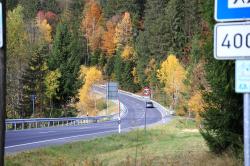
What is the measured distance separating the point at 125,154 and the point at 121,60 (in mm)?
99867

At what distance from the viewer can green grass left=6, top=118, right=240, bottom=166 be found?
1473 centimetres

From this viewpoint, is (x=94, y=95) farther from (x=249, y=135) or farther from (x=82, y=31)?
(x=249, y=135)

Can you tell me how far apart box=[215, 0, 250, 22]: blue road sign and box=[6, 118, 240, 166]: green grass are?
7770 mm

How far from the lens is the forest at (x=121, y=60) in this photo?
47.2 ft

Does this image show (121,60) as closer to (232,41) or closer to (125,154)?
(125,154)

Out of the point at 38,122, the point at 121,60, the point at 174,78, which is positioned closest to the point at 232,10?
the point at 38,122

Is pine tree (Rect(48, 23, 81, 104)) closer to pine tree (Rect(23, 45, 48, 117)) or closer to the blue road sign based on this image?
pine tree (Rect(23, 45, 48, 117))

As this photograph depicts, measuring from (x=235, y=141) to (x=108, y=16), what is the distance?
132 meters

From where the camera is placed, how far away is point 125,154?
72.4 ft

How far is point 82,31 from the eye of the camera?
150000 millimetres

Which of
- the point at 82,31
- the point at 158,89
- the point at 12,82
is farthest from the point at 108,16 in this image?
Answer: the point at 12,82

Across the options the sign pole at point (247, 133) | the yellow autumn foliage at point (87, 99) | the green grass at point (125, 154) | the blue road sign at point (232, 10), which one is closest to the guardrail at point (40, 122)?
the green grass at point (125, 154)

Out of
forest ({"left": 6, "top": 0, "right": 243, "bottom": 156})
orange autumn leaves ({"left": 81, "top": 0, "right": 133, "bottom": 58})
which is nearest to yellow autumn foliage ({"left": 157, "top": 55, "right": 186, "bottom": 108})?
forest ({"left": 6, "top": 0, "right": 243, "bottom": 156})

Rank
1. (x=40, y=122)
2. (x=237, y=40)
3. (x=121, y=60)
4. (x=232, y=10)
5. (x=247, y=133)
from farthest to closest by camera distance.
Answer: (x=121, y=60) → (x=40, y=122) → (x=232, y=10) → (x=237, y=40) → (x=247, y=133)
